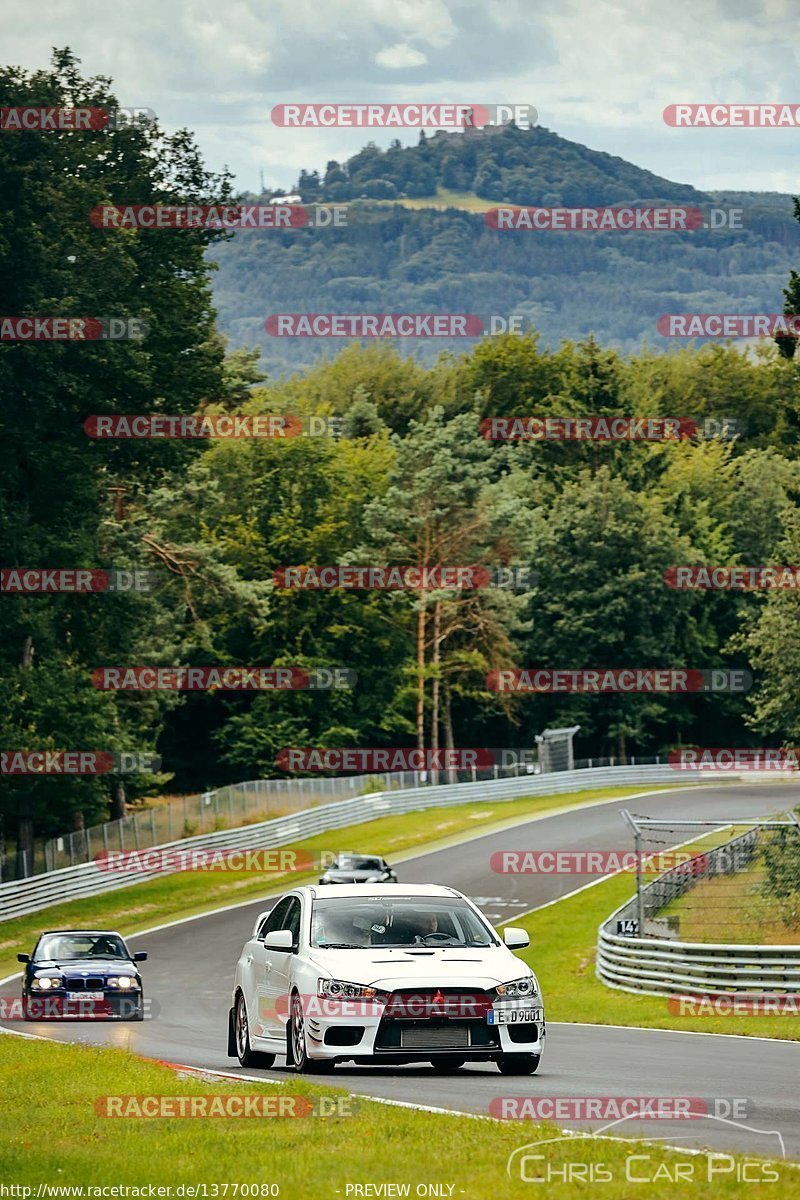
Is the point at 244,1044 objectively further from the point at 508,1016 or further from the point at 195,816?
the point at 195,816

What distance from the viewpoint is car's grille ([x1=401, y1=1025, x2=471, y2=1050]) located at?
13.8m

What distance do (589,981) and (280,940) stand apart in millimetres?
19598

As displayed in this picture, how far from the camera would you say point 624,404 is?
102 meters

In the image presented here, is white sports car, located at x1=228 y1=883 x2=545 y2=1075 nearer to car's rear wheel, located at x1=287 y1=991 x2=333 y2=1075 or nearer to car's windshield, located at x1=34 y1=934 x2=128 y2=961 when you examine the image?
car's rear wheel, located at x1=287 y1=991 x2=333 y2=1075

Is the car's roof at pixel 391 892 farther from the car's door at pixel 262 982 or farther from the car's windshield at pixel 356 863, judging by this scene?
the car's windshield at pixel 356 863

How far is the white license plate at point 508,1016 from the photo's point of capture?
1388 centimetres

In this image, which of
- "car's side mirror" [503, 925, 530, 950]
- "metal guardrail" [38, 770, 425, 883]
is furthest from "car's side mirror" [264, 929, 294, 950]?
"metal guardrail" [38, 770, 425, 883]

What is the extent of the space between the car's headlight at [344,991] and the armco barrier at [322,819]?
33.2 m

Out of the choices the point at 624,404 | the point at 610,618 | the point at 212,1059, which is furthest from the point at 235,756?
the point at 212,1059

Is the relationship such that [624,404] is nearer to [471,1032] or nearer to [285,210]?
[285,210]

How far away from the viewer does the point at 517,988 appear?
13977mm

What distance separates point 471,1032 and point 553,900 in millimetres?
32266

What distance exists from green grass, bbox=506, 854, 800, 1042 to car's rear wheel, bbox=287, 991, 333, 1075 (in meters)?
7.27

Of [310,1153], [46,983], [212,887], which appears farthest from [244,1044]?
[212,887]
